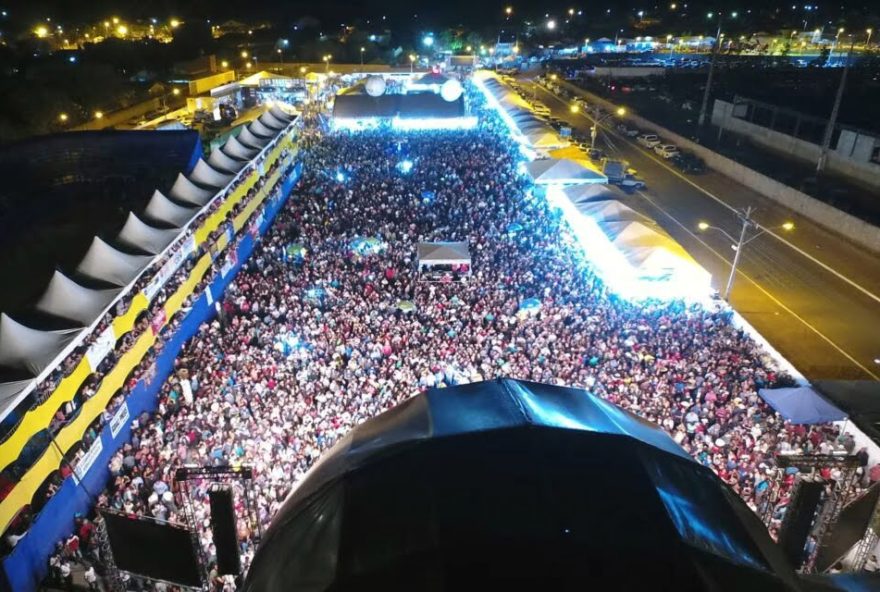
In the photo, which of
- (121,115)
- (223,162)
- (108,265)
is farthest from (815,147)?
(121,115)

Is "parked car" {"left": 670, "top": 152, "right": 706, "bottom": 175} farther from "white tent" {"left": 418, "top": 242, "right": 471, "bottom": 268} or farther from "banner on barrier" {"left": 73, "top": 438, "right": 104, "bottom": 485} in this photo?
"banner on barrier" {"left": 73, "top": 438, "right": 104, "bottom": 485}

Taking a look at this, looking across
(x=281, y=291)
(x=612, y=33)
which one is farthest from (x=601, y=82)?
(x=281, y=291)

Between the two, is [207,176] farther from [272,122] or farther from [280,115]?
[280,115]

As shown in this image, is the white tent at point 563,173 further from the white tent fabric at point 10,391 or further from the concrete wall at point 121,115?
the concrete wall at point 121,115

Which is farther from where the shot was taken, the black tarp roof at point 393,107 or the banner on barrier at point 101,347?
the black tarp roof at point 393,107

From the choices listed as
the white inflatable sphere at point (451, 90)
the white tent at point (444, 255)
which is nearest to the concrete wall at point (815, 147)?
the white inflatable sphere at point (451, 90)

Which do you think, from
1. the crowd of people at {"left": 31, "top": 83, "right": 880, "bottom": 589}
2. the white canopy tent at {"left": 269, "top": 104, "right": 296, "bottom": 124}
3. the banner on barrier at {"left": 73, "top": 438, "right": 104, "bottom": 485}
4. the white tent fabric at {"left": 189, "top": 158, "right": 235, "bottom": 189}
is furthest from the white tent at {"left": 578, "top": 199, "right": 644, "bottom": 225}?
the white canopy tent at {"left": 269, "top": 104, "right": 296, "bottom": 124}
